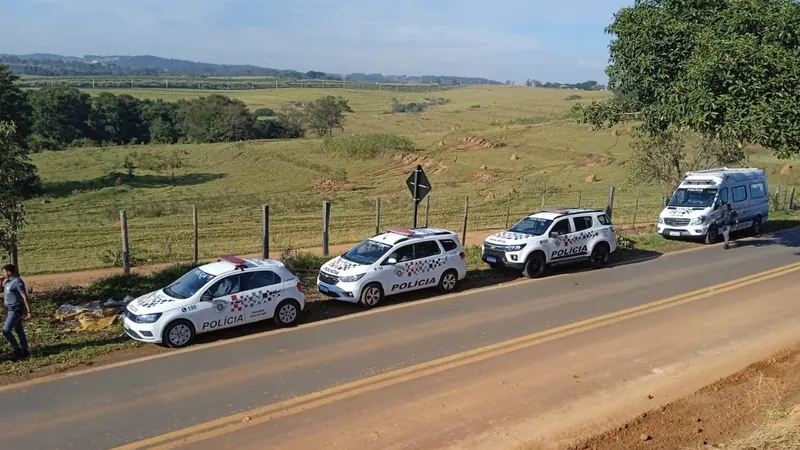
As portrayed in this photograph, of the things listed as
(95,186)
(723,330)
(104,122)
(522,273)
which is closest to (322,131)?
(104,122)

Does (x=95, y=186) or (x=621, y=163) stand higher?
(x=621, y=163)

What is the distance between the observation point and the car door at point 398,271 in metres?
15.3

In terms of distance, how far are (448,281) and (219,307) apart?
5.77m

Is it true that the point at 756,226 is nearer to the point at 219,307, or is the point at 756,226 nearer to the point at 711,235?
the point at 711,235

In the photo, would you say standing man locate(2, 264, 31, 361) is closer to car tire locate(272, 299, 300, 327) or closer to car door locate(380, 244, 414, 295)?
car tire locate(272, 299, 300, 327)

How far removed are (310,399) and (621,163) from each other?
131 feet

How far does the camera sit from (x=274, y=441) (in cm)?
891

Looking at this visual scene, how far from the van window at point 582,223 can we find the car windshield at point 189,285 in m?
10.3

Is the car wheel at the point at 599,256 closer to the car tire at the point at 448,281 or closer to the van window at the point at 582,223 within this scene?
the van window at the point at 582,223

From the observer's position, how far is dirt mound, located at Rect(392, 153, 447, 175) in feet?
168

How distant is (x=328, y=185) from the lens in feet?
148

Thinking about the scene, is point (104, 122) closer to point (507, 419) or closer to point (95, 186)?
point (95, 186)

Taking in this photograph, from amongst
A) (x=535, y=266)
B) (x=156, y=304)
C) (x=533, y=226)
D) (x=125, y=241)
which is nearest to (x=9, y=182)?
(x=125, y=241)

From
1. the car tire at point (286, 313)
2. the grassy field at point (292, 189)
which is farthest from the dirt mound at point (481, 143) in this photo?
the car tire at point (286, 313)
